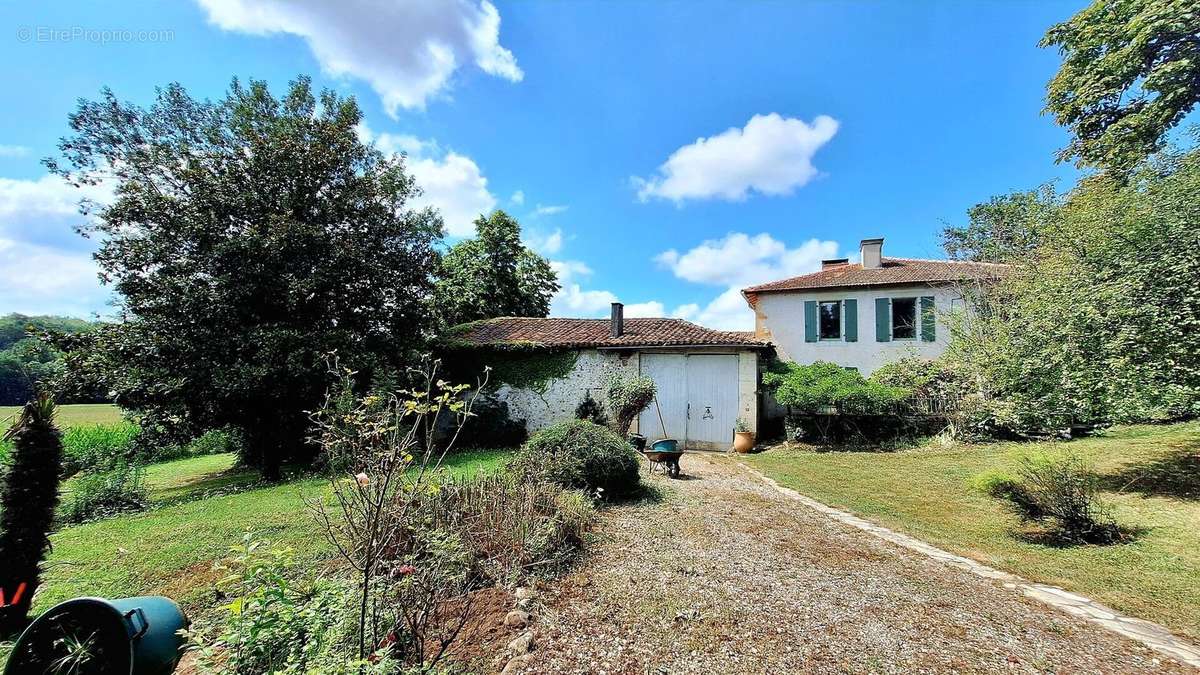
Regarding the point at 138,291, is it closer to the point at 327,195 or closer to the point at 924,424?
the point at 327,195

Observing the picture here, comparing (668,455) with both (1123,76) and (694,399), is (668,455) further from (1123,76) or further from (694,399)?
(1123,76)

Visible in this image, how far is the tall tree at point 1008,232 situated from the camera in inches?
461

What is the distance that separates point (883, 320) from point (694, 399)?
8.16 m

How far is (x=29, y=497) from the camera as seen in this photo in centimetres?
360

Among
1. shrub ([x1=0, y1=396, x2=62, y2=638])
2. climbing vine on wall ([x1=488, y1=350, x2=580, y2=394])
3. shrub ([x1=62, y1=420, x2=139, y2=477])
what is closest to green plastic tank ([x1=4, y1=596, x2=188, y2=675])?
shrub ([x1=0, y1=396, x2=62, y2=638])

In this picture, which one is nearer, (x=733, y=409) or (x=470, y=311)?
(x=733, y=409)

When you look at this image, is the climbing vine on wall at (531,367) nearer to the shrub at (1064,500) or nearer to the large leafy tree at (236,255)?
the large leafy tree at (236,255)

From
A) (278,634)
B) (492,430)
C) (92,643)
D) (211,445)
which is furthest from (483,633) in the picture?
(211,445)

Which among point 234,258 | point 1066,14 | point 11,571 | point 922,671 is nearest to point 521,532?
point 922,671

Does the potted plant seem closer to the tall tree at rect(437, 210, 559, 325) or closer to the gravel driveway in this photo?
the gravel driveway

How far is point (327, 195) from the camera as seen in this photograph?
12.2 m

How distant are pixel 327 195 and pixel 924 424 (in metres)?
18.7

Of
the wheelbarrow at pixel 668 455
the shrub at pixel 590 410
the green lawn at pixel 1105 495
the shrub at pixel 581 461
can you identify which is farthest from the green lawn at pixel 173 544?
the shrub at pixel 590 410

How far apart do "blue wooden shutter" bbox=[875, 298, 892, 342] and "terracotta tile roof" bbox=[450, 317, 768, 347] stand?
14.3 ft
